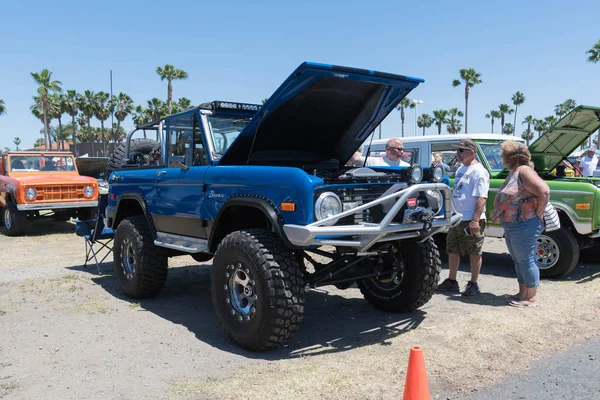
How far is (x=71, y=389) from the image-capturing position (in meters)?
3.52

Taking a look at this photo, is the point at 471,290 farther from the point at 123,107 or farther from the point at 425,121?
the point at 425,121

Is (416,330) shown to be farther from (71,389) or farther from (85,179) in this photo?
(85,179)

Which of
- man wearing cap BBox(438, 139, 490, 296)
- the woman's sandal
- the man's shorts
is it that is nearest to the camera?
the woman's sandal

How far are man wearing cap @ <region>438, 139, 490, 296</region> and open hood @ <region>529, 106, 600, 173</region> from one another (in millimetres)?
2403

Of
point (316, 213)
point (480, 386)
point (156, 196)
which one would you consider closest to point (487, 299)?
point (480, 386)

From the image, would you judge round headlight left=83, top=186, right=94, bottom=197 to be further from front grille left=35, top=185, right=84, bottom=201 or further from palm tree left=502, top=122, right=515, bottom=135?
palm tree left=502, top=122, right=515, bottom=135

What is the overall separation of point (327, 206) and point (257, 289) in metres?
0.85

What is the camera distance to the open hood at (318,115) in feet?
14.5

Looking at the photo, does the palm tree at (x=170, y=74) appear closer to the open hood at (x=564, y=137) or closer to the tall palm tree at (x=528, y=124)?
the open hood at (x=564, y=137)

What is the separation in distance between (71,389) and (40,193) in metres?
9.75

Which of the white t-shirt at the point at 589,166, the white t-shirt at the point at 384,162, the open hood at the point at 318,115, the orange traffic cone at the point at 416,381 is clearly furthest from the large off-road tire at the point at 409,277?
the white t-shirt at the point at 589,166

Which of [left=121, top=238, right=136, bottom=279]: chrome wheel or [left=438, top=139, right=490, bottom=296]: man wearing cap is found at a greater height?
[left=438, top=139, right=490, bottom=296]: man wearing cap

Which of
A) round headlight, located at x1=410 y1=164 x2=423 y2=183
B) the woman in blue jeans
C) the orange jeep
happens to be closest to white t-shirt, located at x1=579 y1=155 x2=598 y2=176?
the woman in blue jeans

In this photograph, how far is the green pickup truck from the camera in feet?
22.0
